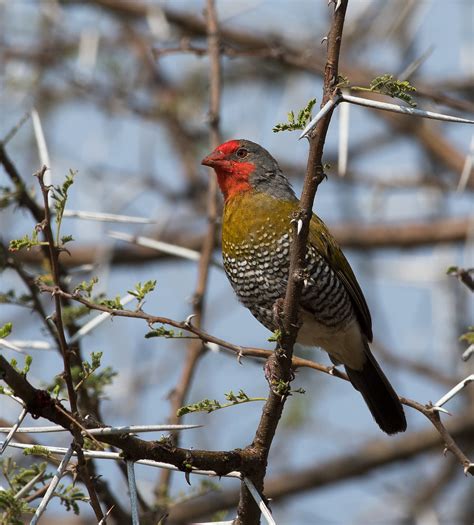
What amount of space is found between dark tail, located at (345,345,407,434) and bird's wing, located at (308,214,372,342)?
1.00 ft

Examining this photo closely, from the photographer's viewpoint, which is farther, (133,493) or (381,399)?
(381,399)

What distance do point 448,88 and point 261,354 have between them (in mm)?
5808

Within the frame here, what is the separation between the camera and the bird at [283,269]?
188 inches

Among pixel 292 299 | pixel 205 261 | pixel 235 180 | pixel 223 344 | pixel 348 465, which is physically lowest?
pixel 223 344

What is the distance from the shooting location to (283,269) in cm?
471

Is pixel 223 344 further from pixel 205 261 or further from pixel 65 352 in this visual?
pixel 205 261

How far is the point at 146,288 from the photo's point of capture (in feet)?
9.34

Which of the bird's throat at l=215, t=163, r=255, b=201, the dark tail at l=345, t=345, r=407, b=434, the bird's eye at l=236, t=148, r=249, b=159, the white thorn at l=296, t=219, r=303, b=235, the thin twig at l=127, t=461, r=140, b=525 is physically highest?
the bird's eye at l=236, t=148, r=249, b=159

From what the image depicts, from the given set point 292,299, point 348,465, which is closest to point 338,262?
point 292,299

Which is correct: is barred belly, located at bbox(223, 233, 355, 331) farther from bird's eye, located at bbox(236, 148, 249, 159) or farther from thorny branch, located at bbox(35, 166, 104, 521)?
thorny branch, located at bbox(35, 166, 104, 521)

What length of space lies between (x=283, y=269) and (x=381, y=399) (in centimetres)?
110

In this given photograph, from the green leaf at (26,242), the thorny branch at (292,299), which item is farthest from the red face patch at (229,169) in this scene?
the green leaf at (26,242)

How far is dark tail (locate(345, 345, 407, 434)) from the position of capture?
523cm

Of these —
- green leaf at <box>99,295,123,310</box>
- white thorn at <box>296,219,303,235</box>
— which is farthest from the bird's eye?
green leaf at <box>99,295,123,310</box>
